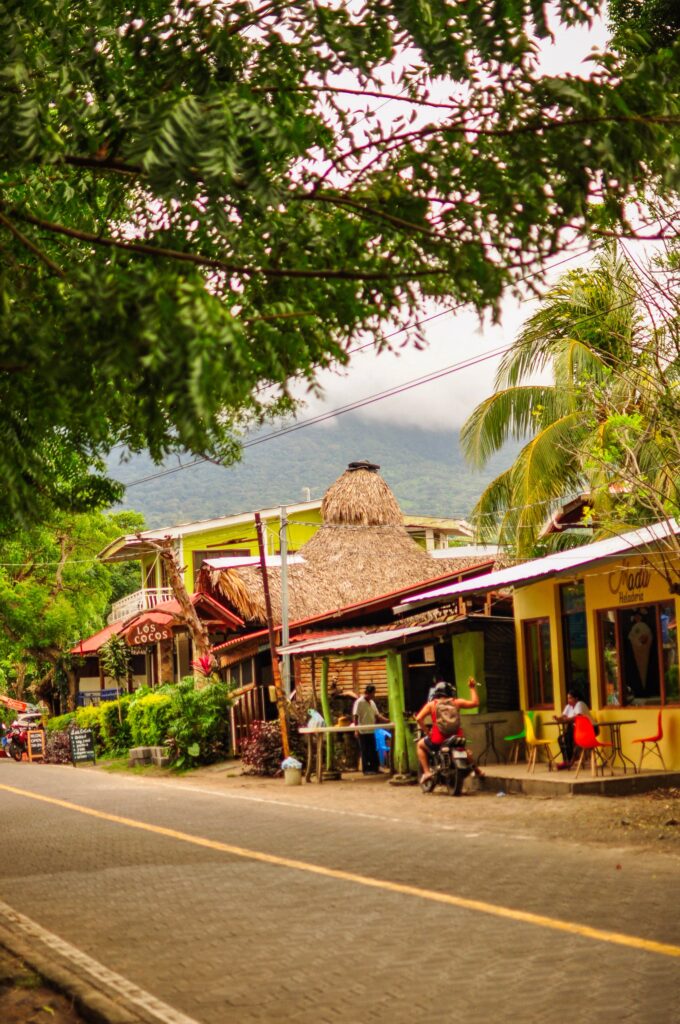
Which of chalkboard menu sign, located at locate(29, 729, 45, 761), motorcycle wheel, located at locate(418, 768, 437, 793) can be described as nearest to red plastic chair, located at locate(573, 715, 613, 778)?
motorcycle wheel, located at locate(418, 768, 437, 793)

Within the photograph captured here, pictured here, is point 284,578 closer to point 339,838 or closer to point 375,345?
point 339,838

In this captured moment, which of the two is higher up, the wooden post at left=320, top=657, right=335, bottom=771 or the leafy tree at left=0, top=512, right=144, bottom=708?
the leafy tree at left=0, top=512, right=144, bottom=708

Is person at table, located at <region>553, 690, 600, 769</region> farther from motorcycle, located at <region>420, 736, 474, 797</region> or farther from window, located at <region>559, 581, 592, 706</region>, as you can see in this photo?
motorcycle, located at <region>420, 736, 474, 797</region>

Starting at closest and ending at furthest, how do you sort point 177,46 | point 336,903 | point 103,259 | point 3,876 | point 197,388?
point 197,388, point 177,46, point 103,259, point 336,903, point 3,876

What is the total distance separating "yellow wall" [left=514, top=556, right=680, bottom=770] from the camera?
19.6 m

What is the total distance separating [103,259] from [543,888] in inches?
236

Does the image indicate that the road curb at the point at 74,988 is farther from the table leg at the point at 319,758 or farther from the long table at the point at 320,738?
the table leg at the point at 319,758

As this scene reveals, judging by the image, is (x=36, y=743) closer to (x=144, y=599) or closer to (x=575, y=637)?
(x=144, y=599)

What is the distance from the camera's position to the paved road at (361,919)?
7059 mm

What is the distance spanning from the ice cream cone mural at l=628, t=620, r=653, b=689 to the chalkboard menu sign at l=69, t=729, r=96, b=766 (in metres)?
19.8

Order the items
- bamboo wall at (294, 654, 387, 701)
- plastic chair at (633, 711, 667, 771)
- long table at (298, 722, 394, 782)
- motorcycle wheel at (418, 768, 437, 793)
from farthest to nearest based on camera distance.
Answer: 1. bamboo wall at (294, 654, 387, 701)
2. long table at (298, 722, 394, 782)
3. motorcycle wheel at (418, 768, 437, 793)
4. plastic chair at (633, 711, 667, 771)

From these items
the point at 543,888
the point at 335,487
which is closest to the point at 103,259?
the point at 543,888

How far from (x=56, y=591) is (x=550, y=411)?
81.9 ft

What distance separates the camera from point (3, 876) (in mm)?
12859
